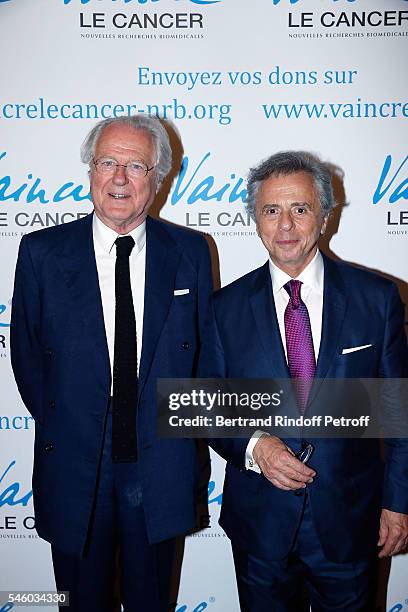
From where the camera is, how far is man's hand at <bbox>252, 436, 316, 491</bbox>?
4.77 feet

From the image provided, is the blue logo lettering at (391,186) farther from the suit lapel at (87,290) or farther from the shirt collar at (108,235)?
the suit lapel at (87,290)

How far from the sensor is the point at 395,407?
1562 mm

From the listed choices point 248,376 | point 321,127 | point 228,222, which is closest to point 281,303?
point 248,376

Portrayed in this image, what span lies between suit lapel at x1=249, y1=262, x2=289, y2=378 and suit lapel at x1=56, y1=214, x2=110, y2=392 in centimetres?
45

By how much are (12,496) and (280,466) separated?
142 centimetres

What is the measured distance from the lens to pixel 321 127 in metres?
2.22

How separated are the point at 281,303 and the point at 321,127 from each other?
95 centimetres

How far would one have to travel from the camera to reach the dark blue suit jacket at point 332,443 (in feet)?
5.03

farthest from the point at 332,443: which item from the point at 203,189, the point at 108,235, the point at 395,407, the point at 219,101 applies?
the point at 219,101

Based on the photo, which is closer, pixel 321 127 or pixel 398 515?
pixel 398 515

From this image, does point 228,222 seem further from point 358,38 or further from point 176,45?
point 358,38

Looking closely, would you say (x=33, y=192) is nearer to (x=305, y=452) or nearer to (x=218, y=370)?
(x=218, y=370)

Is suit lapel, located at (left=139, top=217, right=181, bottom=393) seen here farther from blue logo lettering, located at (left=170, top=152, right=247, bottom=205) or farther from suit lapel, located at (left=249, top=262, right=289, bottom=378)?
blue logo lettering, located at (left=170, top=152, right=247, bottom=205)

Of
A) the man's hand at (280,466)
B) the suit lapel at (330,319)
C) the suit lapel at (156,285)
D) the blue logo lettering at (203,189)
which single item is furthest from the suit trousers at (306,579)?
the blue logo lettering at (203,189)
